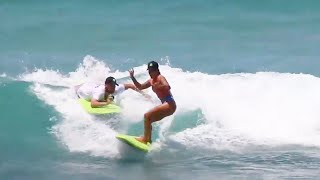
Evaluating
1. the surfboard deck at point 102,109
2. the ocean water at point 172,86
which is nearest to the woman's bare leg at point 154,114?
the ocean water at point 172,86

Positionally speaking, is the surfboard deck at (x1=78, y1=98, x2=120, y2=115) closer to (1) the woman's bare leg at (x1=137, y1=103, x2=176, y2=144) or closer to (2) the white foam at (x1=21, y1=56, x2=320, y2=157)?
(2) the white foam at (x1=21, y1=56, x2=320, y2=157)

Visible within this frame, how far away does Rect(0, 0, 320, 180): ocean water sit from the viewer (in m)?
11.0

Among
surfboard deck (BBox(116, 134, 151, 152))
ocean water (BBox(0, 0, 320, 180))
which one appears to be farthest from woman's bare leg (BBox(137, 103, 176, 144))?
ocean water (BBox(0, 0, 320, 180))

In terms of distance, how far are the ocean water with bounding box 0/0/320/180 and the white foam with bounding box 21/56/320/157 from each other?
0.03m

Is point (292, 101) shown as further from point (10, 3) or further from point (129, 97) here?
point (10, 3)

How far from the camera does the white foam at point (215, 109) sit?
12049 millimetres

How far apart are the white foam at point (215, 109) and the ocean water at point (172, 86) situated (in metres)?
0.03

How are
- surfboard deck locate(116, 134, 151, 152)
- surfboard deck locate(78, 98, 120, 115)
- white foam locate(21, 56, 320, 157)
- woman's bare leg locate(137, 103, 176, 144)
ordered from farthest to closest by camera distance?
1. white foam locate(21, 56, 320, 157)
2. surfboard deck locate(78, 98, 120, 115)
3. woman's bare leg locate(137, 103, 176, 144)
4. surfboard deck locate(116, 134, 151, 152)

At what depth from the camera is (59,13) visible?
29.2 meters

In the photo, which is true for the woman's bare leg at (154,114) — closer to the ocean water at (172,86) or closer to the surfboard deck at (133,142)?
the surfboard deck at (133,142)

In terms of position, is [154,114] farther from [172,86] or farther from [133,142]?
[172,86]

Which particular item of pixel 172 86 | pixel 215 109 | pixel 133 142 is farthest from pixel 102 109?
pixel 172 86

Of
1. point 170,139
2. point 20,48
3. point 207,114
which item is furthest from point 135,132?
point 20,48

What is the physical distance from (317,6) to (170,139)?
19.4 meters
